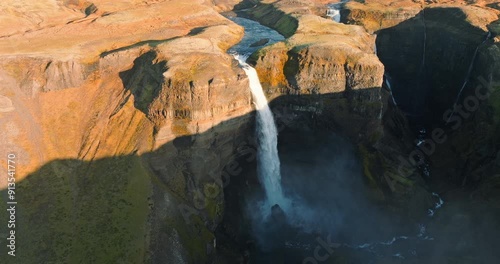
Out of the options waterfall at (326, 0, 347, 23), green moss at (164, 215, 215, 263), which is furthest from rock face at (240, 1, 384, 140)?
waterfall at (326, 0, 347, 23)

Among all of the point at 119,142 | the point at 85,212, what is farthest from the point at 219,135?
the point at 85,212

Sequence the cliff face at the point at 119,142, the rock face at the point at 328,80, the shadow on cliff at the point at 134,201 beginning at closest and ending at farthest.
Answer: the shadow on cliff at the point at 134,201
the cliff face at the point at 119,142
the rock face at the point at 328,80

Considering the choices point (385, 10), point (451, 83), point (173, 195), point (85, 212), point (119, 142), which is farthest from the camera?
point (385, 10)

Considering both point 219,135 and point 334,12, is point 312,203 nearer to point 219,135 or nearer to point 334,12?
point 219,135

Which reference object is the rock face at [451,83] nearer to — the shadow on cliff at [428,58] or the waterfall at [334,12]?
the shadow on cliff at [428,58]

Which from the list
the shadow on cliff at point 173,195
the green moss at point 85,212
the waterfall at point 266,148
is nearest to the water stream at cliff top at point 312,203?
the waterfall at point 266,148

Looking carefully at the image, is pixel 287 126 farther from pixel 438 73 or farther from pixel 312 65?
pixel 438 73
